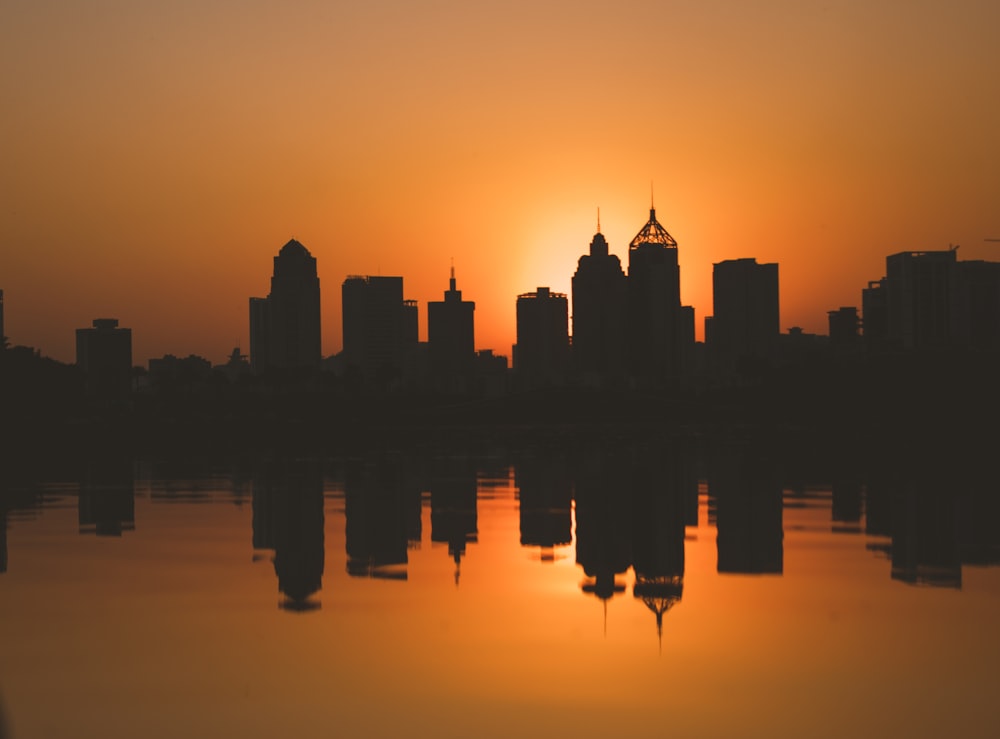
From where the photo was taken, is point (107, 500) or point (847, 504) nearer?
point (847, 504)

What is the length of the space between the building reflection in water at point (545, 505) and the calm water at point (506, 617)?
229 millimetres

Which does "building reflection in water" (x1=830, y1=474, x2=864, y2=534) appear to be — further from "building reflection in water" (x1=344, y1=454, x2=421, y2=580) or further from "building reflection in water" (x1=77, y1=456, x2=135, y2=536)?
"building reflection in water" (x1=77, y1=456, x2=135, y2=536)

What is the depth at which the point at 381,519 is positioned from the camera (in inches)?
1428

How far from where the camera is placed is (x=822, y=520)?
34719 mm

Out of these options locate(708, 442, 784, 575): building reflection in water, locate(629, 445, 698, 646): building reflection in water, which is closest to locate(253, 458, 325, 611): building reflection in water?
locate(629, 445, 698, 646): building reflection in water

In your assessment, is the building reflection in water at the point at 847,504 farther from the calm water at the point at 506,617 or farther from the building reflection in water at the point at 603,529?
the building reflection in water at the point at 603,529

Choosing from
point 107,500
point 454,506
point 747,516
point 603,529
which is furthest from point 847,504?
point 107,500

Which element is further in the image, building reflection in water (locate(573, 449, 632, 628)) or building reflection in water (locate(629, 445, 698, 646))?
building reflection in water (locate(573, 449, 632, 628))

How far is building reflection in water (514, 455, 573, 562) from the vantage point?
104 ft

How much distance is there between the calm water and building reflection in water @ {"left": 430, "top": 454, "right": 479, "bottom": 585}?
0.22 meters

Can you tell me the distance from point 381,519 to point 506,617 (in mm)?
15348

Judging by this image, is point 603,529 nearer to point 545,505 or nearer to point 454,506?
point 545,505

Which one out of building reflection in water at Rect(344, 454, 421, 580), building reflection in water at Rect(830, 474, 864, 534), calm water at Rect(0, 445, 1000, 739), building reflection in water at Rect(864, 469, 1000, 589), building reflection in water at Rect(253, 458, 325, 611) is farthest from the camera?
building reflection in water at Rect(830, 474, 864, 534)

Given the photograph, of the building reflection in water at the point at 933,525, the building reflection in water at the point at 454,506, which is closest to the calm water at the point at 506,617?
the building reflection in water at the point at 933,525
